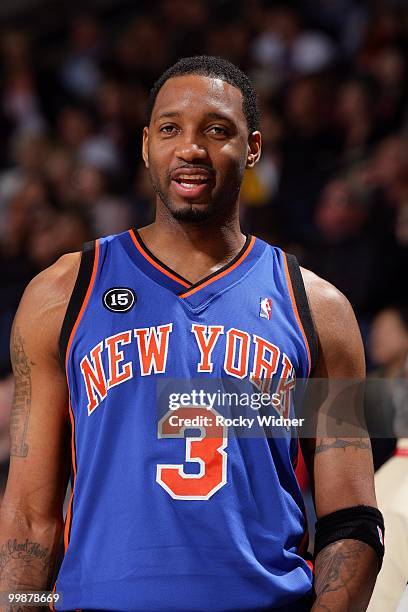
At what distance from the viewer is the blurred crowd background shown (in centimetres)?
536

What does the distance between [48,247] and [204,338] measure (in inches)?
149

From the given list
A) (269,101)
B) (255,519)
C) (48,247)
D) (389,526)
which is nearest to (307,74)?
(269,101)

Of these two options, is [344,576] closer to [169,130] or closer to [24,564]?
[24,564]

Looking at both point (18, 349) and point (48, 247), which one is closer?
point (18, 349)

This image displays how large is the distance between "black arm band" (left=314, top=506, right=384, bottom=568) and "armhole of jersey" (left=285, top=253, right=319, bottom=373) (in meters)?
0.33

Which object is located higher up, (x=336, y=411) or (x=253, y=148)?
(x=253, y=148)

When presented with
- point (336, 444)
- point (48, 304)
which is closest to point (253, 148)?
point (48, 304)

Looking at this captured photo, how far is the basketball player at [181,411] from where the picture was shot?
2186 millimetres

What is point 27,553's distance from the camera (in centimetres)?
235

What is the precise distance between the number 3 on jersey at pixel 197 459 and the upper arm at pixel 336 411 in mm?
276

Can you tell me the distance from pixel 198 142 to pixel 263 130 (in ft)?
13.3

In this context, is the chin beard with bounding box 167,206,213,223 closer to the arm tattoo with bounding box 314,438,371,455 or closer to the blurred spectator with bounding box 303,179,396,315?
the arm tattoo with bounding box 314,438,371,455

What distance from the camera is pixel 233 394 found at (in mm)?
2311

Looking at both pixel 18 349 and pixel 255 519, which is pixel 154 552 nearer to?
pixel 255 519
